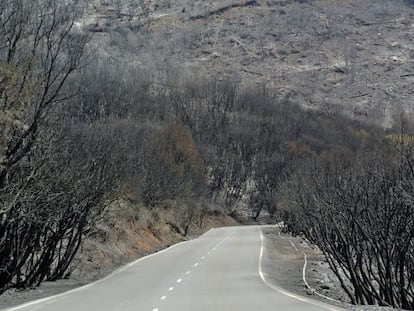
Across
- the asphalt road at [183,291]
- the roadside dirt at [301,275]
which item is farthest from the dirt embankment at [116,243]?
the roadside dirt at [301,275]

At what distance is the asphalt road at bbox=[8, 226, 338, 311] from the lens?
56.9ft

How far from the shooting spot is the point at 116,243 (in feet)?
133

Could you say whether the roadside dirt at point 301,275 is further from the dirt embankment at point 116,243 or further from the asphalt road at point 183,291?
the dirt embankment at point 116,243

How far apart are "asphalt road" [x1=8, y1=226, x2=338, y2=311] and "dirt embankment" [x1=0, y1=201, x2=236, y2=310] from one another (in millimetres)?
1008

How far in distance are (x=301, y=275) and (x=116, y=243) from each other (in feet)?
46.0

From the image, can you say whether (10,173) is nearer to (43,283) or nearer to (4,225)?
(4,225)

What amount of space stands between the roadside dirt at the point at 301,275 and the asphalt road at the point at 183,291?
25.6 inches

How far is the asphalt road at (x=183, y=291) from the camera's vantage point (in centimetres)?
1734

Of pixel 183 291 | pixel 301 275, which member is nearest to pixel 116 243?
pixel 301 275

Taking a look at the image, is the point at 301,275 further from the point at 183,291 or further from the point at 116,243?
the point at 116,243

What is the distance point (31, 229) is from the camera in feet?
72.5

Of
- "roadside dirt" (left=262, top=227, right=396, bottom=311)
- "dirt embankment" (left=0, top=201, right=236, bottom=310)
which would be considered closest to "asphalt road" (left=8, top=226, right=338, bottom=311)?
"roadside dirt" (left=262, top=227, right=396, bottom=311)

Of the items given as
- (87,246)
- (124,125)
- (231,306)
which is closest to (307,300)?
(231,306)

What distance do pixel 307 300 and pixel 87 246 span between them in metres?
19.3
